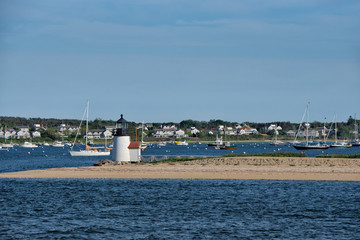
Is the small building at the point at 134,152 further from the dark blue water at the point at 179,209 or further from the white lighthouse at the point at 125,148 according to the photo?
the dark blue water at the point at 179,209

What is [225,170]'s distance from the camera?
59.9 m

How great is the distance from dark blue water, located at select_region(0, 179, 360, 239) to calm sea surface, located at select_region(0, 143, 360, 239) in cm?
5

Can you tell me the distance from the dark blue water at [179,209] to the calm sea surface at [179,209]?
0.05 metres

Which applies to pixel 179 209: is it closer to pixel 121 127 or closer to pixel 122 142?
pixel 121 127

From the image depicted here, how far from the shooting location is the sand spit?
55562 mm

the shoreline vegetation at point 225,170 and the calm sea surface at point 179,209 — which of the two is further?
the shoreline vegetation at point 225,170

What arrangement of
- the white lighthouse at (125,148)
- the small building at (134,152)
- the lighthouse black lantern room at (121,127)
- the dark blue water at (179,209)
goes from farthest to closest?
the small building at (134,152) → the white lighthouse at (125,148) → the lighthouse black lantern room at (121,127) → the dark blue water at (179,209)

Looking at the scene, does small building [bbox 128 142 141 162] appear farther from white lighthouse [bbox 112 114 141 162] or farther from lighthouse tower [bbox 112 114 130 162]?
lighthouse tower [bbox 112 114 130 162]

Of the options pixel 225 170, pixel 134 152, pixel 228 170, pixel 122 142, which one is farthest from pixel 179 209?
pixel 134 152

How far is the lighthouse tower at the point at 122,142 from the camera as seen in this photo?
64875 mm

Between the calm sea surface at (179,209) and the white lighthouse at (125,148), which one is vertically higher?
the white lighthouse at (125,148)

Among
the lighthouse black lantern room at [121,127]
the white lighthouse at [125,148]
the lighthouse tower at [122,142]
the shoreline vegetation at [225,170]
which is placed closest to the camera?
the shoreline vegetation at [225,170]

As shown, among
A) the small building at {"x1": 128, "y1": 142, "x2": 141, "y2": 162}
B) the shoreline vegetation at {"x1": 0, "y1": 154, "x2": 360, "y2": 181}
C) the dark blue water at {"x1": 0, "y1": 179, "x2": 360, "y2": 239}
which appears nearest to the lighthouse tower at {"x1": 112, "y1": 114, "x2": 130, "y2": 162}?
the small building at {"x1": 128, "y1": 142, "x2": 141, "y2": 162}

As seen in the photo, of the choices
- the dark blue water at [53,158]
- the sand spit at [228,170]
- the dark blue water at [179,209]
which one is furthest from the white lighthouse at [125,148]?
the dark blue water at [53,158]
